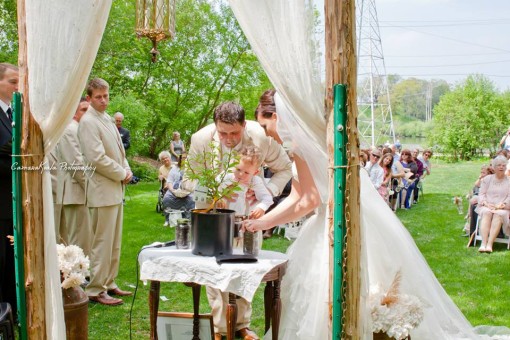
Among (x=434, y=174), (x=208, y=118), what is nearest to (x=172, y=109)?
(x=208, y=118)

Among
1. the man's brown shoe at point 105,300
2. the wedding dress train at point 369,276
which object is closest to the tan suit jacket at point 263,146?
the wedding dress train at point 369,276

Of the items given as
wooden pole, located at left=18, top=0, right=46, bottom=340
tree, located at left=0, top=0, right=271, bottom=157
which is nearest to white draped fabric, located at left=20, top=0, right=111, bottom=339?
wooden pole, located at left=18, top=0, right=46, bottom=340

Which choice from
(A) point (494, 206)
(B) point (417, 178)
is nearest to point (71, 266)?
(A) point (494, 206)

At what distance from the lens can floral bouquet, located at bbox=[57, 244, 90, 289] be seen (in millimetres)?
3766

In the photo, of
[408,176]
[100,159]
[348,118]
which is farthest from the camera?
[408,176]

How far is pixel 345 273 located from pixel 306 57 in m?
1.16

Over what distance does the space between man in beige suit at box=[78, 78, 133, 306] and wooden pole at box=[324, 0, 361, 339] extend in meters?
2.62

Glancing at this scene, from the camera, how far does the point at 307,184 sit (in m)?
3.62

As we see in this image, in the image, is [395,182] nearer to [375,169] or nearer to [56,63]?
[375,169]

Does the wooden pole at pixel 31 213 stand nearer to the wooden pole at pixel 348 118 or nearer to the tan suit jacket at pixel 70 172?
the wooden pole at pixel 348 118

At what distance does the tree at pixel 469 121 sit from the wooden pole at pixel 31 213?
104 ft

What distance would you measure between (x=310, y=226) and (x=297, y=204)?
164 mm

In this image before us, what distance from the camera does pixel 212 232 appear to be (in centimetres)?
338

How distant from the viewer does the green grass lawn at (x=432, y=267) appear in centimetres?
495
